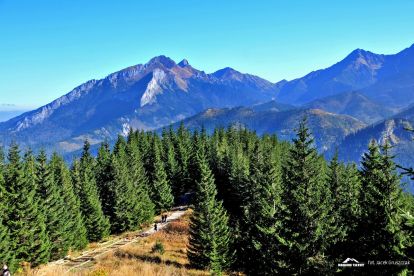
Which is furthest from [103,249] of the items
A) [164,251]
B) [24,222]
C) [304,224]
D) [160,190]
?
[304,224]

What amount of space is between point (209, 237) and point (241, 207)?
15787mm

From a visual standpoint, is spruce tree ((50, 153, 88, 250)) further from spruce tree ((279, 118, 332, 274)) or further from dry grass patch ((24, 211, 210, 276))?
spruce tree ((279, 118, 332, 274))

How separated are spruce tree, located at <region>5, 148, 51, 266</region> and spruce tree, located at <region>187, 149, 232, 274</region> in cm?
1778

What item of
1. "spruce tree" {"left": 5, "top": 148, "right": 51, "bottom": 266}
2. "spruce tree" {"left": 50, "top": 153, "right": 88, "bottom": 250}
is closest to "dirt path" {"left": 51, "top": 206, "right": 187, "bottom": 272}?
"spruce tree" {"left": 5, "top": 148, "right": 51, "bottom": 266}

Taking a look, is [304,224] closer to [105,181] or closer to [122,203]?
[122,203]

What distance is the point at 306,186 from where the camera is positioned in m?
25.9

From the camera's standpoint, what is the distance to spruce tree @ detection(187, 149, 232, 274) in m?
43.1

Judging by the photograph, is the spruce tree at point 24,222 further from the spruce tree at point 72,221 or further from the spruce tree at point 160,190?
the spruce tree at point 160,190

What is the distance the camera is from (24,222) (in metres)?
45.1

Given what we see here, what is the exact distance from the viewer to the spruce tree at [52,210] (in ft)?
173

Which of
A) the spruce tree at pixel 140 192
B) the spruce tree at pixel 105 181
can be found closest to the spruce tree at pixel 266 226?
the spruce tree at pixel 140 192

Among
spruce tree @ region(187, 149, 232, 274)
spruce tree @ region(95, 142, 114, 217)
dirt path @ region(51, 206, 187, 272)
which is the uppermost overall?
spruce tree @ region(95, 142, 114, 217)

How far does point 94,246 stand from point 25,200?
53.5 ft

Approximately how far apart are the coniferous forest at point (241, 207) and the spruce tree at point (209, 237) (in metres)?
0.12
